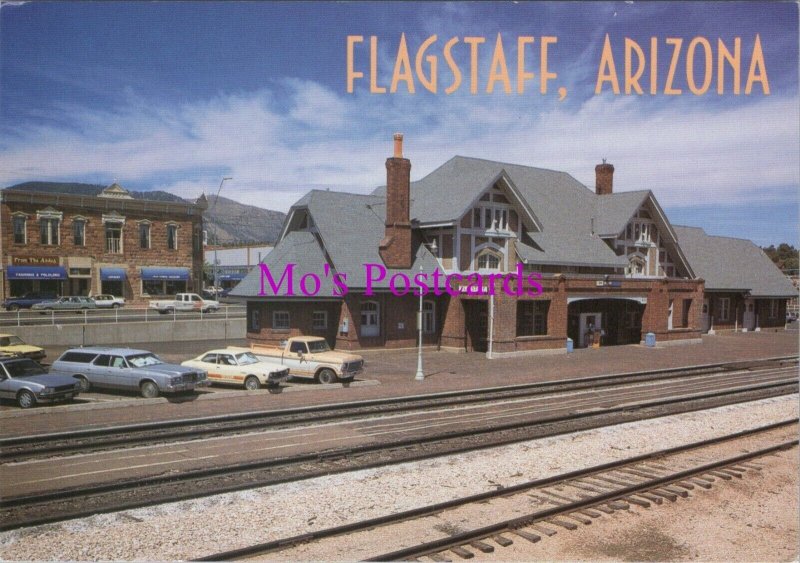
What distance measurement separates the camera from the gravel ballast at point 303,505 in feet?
32.1

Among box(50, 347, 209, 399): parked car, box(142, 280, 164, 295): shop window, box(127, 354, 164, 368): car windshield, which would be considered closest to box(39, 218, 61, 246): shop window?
box(142, 280, 164, 295): shop window

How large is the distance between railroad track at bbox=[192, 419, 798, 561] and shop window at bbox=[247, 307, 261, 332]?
933 inches

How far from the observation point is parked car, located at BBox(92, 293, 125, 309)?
4622 cm

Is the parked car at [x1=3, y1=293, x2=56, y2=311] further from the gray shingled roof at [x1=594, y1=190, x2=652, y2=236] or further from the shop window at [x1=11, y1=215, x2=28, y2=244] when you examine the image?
the gray shingled roof at [x1=594, y1=190, x2=652, y2=236]

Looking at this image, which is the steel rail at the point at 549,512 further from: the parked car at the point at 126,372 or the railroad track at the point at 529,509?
the parked car at the point at 126,372

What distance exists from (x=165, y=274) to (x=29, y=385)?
108 feet

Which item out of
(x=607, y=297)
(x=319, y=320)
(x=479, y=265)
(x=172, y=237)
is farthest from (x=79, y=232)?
(x=607, y=297)

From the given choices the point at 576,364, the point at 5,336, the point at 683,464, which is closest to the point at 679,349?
the point at 576,364

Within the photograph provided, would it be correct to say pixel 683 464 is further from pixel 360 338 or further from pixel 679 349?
pixel 679 349

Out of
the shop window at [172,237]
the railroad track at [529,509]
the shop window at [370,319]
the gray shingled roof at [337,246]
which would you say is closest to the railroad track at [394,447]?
the railroad track at [529,509]

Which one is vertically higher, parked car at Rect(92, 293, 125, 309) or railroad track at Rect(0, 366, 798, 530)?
parked car at Rect(92, 293, 125, 309)

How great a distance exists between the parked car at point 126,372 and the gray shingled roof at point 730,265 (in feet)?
150

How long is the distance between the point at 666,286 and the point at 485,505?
120 feet

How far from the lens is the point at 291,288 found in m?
33.9
